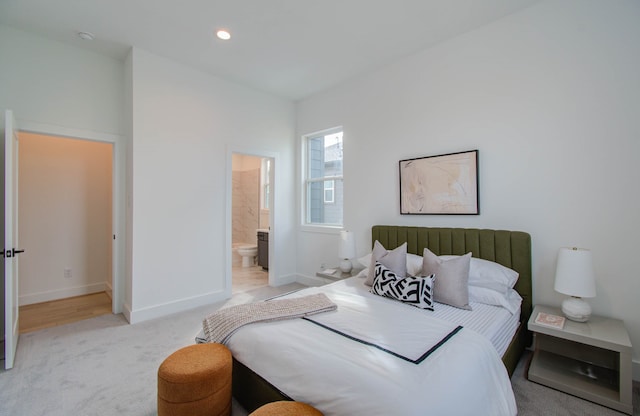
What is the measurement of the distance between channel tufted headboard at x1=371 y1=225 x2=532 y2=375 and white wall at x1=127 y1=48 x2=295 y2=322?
8.70 feet

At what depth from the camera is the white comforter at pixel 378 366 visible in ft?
4.01

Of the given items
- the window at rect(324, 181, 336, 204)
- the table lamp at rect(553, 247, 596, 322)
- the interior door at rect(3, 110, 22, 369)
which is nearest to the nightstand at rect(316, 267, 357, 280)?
the window at rect(324, 181, 336, 204)

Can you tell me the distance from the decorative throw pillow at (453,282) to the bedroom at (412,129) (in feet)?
2.54

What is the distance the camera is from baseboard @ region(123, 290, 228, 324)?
3.25 m

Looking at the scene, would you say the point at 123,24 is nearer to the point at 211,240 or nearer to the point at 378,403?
the point at 211,240

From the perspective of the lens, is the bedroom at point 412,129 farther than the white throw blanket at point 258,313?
Yes

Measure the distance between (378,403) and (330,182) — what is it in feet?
11.8

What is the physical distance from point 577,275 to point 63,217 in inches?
233

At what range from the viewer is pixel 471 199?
9.59ft

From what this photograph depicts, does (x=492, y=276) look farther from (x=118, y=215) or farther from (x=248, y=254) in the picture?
(x=248, y=254)

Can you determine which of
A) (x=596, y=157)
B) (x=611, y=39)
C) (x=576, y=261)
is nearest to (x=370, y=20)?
(x=611, y=39)

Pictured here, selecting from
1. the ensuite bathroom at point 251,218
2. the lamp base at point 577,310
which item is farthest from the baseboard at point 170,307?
the lamp base at point 577,310

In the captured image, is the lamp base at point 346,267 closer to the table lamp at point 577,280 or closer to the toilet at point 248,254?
the table lamp at point 577,280

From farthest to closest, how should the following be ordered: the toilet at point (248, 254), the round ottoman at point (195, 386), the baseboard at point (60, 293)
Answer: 1. the toilet at point (248, 254)
2. the baseboard at point (60, 293)
3. the round ottoman at point (195, 386)
